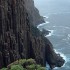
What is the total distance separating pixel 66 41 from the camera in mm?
139875

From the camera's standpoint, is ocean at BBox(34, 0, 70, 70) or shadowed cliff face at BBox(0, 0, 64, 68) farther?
ocean at BBox(34, 0, 70, 70)

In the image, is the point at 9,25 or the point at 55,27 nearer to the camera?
Answer: the point at 9,25

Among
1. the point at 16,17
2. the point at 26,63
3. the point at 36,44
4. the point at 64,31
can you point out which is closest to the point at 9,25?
the point at 16,17

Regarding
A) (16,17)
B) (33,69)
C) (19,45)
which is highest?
(16,17)

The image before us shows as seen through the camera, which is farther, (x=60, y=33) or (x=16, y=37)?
(x=60, y=33)

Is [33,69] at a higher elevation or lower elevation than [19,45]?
lower

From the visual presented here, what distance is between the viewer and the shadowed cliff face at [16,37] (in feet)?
274

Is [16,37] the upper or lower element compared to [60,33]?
lower

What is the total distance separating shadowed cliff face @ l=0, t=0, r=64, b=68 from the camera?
274 ft

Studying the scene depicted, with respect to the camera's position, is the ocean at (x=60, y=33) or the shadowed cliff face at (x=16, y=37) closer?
the shadowed cliff face at (x=16, y=37)

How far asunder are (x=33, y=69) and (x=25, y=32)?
64.5 meters

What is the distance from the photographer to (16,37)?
89750mm

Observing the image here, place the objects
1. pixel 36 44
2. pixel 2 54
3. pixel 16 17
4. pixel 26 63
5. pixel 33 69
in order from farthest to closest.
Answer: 1. pixel 36 44
2. pixel 16 17
3. pixel 2 54
4. pixel 26 63
5. pixel 33 69

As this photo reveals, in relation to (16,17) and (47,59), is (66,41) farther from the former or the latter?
(16,17)
